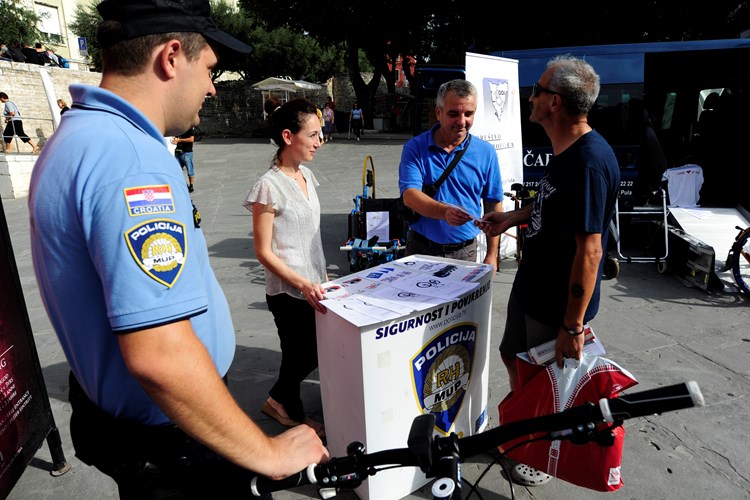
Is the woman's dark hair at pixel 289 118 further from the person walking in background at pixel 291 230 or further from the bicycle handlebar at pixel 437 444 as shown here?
the bicycle handlebar at pixel 437 444

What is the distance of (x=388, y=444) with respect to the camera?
2.24 meters

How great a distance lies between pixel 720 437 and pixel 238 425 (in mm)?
3178

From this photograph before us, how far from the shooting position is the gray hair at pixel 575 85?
224cm

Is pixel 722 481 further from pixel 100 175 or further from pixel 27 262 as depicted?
pixel 27 262

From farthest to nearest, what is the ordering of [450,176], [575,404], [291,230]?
1. [450,176]
2. [291,230]
3. [575,404]

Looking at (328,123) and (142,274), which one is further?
(328,123)

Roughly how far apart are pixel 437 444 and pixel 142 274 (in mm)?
694

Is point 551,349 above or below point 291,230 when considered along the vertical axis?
below

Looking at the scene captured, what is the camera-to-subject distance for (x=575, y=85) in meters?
2.23

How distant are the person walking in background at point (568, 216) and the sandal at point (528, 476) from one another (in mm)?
728

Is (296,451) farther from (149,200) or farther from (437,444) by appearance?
(149,200)

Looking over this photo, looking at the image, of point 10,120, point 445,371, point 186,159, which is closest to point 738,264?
point 445,371

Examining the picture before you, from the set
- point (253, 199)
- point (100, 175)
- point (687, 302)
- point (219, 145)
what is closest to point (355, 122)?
point (219, 145)

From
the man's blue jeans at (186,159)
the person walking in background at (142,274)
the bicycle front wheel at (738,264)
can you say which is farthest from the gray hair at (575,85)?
the man's blue jeans at (186,159)
